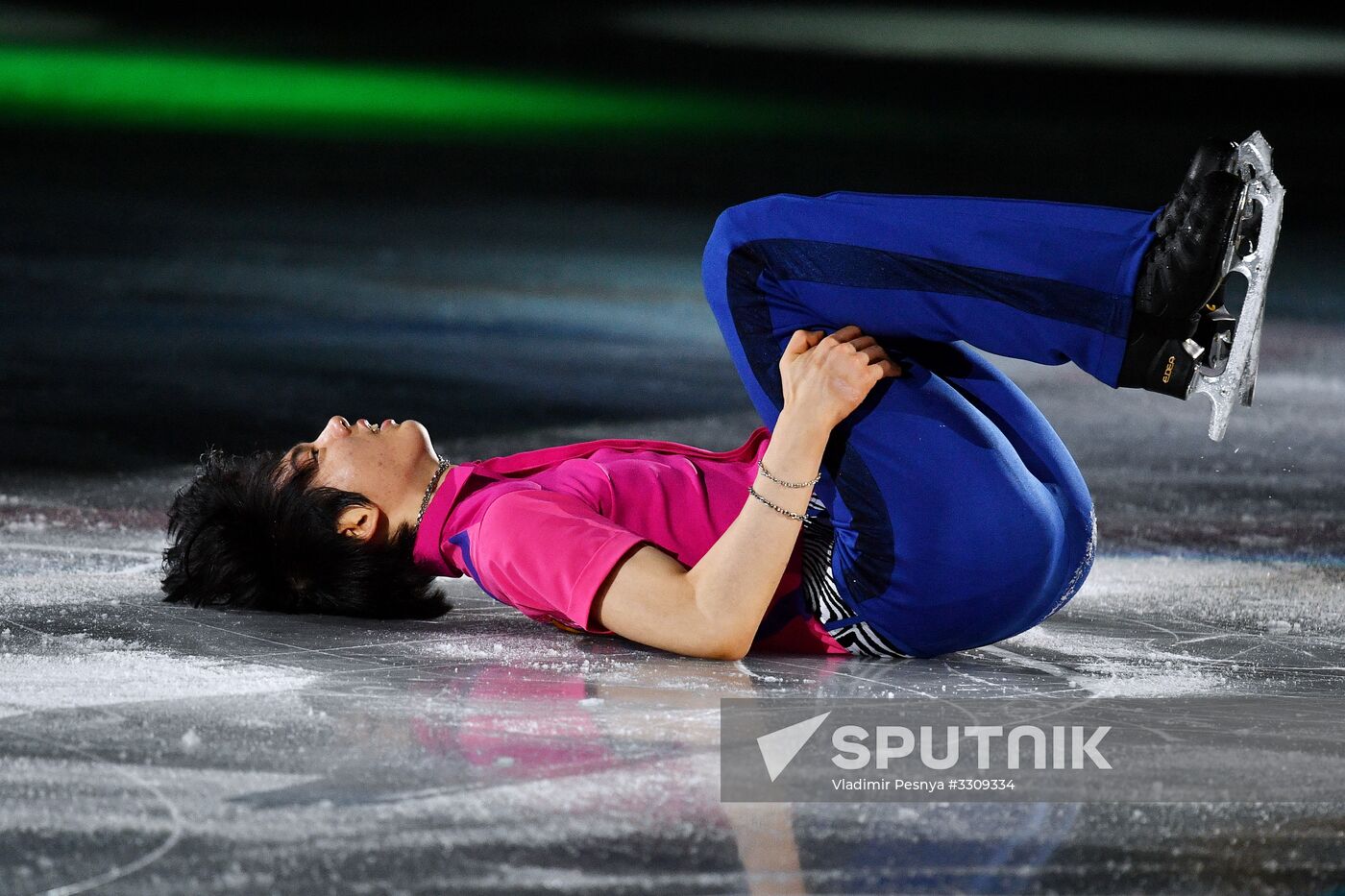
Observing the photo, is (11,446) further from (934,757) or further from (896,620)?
(934,757)

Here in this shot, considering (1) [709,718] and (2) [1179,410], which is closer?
(1) [709,718]

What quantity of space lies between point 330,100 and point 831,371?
258 inches

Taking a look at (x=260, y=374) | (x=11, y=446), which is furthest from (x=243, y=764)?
(x=260, y=374)

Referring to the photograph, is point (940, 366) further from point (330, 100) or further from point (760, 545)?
point (330, 100)

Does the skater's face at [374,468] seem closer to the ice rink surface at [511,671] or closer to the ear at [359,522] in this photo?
the ear at [359,522]

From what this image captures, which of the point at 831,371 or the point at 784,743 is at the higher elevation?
the point at 831,371

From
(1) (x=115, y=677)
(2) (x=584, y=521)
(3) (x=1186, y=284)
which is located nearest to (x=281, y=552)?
(1) (x=115, y=677)

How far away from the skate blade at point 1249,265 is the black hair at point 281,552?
125cm

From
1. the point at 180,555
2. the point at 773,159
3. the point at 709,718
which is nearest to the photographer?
the point at 709,718

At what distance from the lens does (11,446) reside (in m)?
4.17

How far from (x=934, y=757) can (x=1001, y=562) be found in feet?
1.40

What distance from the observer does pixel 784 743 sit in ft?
5.96

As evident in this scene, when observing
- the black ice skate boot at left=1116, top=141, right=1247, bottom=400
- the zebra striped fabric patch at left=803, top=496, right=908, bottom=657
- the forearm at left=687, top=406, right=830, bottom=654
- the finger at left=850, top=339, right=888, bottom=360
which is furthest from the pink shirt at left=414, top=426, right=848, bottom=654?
the black ice skate boot at left=1116, top=141, right=1247, bottom=400

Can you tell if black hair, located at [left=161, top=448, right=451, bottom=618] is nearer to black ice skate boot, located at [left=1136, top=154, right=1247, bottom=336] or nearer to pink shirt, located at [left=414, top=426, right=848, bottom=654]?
pink shirt, located at [left=414, top=426, right=848, bottom=654]
